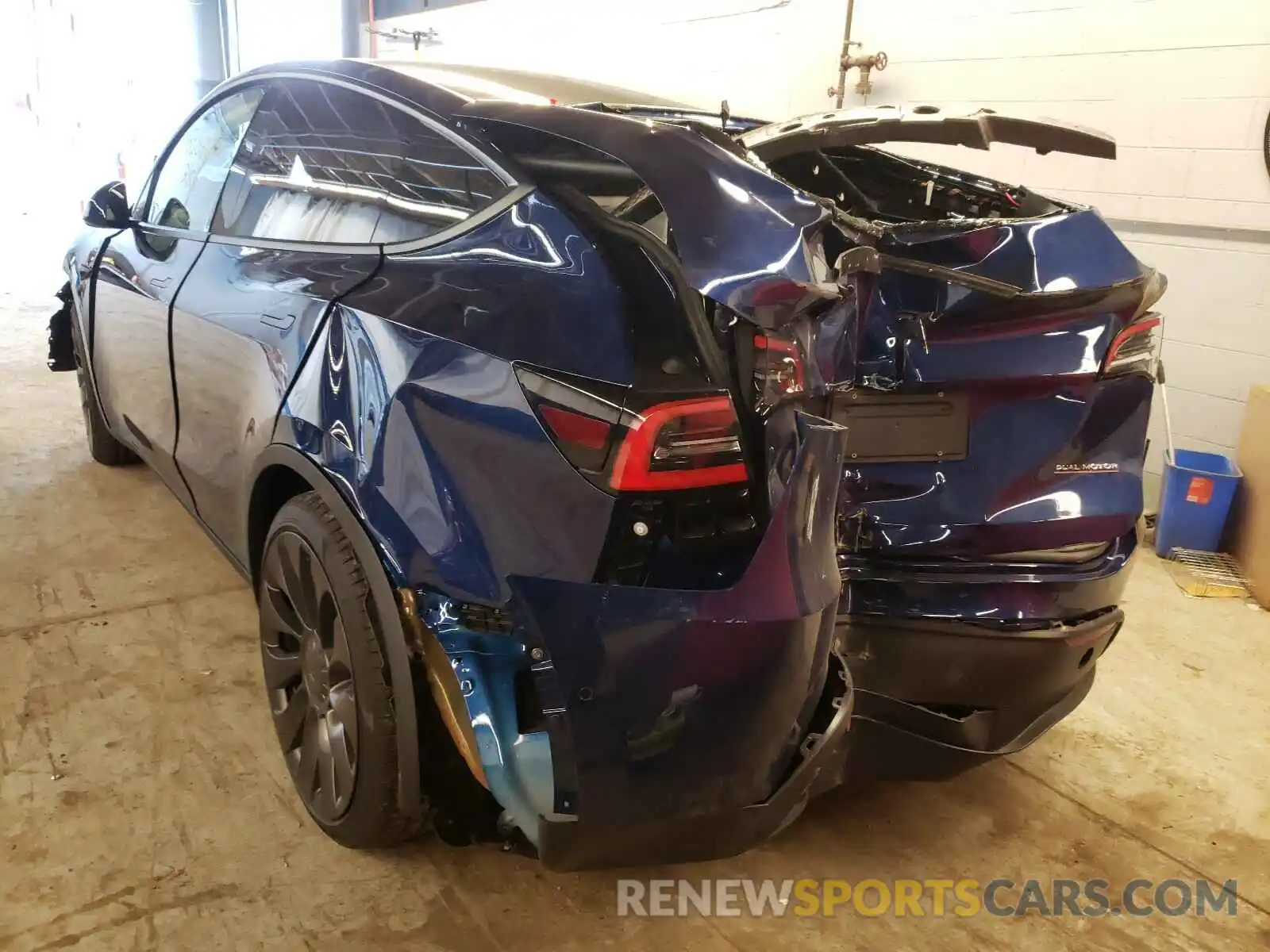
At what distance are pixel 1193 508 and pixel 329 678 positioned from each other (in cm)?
331

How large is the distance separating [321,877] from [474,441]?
38.0 inches

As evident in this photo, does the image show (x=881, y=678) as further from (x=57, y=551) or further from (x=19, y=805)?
(x=57, y=551)

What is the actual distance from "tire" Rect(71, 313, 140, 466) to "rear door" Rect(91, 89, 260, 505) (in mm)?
575

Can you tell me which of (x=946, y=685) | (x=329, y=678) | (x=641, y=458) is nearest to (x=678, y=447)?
(x=641, y=458)

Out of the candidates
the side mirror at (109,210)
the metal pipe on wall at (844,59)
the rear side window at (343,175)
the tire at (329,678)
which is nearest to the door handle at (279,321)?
the rear side window at (343,175)

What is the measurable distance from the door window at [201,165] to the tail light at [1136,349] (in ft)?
6.68

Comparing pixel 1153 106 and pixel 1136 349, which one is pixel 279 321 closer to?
pixel 1136 349

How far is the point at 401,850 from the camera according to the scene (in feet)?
6.10

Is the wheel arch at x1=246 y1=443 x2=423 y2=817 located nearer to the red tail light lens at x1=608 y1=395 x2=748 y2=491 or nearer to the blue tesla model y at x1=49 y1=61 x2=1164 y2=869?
the blue tesla model y at x1=49 y1=61 x2=1164 y2=869

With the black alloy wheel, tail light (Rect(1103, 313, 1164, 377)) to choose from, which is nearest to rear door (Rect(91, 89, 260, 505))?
the black alloy wheel

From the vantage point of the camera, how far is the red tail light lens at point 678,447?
129 cm

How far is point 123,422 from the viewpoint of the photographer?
3104 millimetres

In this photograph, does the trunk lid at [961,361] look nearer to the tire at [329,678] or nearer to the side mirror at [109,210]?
the tire at [329,678]

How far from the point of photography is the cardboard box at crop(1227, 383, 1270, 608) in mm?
3359
